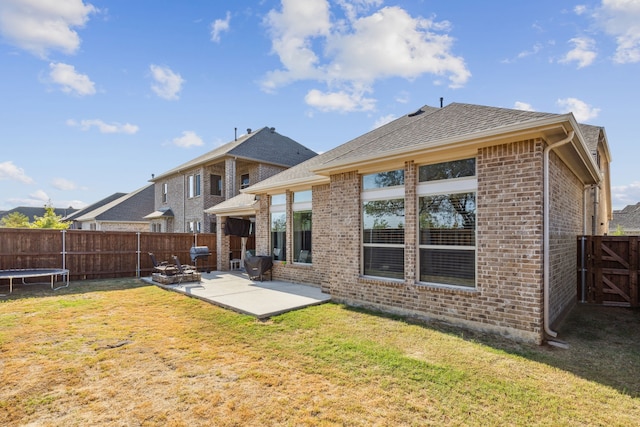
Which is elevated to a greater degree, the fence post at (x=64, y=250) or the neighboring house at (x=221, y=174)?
the neighboring house at (x=221, y=174)

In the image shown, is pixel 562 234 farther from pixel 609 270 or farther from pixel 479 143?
pixel 479 143

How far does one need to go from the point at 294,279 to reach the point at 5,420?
7493mm

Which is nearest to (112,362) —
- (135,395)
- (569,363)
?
(135,395)

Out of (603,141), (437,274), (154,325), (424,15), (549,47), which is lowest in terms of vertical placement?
(154,325)

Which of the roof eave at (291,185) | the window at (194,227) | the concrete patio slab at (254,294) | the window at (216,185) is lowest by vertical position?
the concrete patio slab at (254,294)

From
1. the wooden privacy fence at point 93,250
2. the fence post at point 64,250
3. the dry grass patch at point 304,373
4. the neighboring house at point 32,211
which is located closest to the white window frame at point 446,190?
the dry grass patch at point 304,373

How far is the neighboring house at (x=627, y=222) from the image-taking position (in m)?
28.6

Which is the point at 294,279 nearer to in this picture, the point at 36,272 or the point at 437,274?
the point at 437,274

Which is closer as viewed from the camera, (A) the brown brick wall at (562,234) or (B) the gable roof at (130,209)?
(A) the brown brick wall at (562,234)

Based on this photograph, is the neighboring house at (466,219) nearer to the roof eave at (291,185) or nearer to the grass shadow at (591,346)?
the roof eave at (291,185)

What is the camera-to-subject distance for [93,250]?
1221 cm

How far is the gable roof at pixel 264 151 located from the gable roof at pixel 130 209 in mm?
6042

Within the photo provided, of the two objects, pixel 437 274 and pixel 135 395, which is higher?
pixel 437 274

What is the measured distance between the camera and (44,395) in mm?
3398
